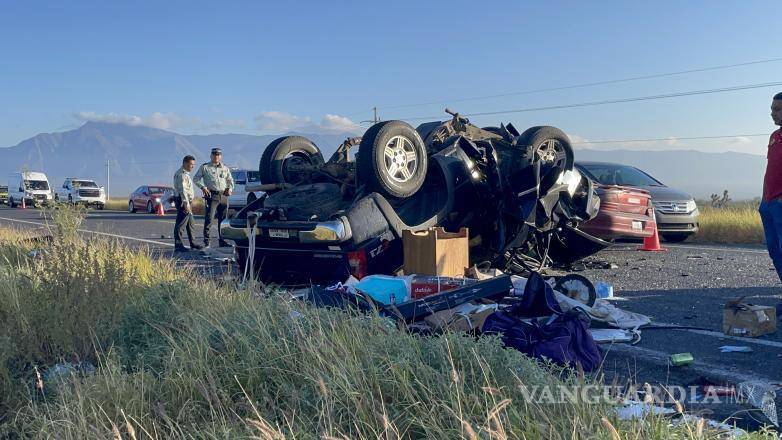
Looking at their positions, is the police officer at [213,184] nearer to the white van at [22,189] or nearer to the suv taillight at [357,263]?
the suv taillight at [357,263]

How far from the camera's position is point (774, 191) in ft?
19.3

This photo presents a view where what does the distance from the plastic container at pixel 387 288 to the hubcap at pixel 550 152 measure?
2716 millimetres

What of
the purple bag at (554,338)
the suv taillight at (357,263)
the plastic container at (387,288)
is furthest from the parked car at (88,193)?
the purple bag at (554,338)

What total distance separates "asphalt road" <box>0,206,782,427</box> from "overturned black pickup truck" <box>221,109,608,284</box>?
84 cm

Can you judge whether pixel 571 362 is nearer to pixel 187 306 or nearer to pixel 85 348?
pixel 187 306

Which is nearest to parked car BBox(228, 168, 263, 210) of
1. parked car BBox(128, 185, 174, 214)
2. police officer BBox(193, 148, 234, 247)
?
parked car BBox(128, 185, 174, 214)

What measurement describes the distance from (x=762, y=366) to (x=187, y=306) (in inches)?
140

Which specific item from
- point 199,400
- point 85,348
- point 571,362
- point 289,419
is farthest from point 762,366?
point 85,348

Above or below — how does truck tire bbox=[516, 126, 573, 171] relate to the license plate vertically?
above

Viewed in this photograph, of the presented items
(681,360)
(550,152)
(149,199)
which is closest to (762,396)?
(681,360)

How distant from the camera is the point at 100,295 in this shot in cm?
498

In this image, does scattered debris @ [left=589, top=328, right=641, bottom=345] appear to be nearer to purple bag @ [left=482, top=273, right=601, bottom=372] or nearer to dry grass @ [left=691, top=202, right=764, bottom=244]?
purple bag @ [left=482, top=273, right=601, bottom=372]

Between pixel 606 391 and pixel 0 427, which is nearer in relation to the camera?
pixel 606 391

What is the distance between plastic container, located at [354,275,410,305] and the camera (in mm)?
5777
